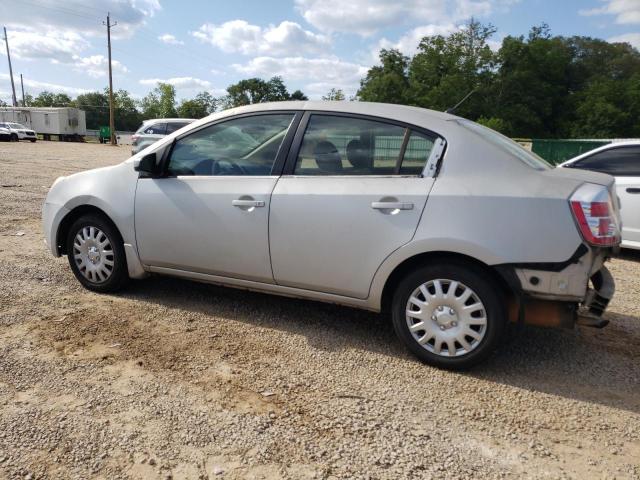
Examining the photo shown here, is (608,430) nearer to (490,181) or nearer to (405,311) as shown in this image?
(405,311)

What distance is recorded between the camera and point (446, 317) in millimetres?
3135

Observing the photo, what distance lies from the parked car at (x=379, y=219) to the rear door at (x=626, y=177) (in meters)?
3.58

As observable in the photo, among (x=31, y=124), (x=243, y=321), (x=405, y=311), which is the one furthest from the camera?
(x=31, y=124)

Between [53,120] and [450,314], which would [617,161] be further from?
[53,120]

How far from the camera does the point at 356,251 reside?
131 inches

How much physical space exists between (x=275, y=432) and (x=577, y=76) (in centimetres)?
7592

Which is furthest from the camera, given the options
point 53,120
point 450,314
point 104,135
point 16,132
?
point 104,135

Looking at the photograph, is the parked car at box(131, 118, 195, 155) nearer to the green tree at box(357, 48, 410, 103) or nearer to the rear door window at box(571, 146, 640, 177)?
the rear door window at box(571, 146, 640, 177)

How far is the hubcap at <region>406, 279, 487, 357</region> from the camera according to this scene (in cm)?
308

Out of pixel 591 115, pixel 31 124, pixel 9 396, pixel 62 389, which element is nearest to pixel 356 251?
pixel 62 389

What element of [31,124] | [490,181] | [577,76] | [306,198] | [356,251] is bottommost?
[31,124]

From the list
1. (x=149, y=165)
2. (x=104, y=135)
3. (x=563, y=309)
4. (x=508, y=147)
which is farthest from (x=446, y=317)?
(x=104, y=135)

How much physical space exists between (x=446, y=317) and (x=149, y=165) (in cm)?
258

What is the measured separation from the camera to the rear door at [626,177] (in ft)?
20.4
